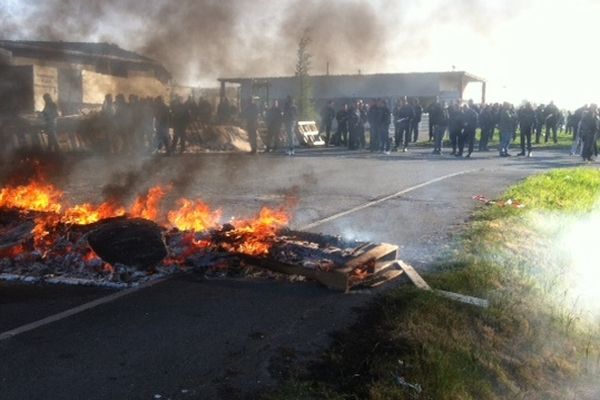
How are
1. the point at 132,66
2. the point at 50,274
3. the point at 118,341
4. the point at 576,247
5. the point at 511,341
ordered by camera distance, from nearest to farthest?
the point at 118,341, the point at 511,341, the point at 50,274, the point at 576,247, the point at 132,66

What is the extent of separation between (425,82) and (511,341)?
36.0 meters

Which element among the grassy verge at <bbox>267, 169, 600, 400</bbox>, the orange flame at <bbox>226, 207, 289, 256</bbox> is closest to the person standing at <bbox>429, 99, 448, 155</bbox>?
the grassy verge at <bbox>267, 169, 600, 400</bbox>

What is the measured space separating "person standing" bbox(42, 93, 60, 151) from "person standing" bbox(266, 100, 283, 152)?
728 centimetres

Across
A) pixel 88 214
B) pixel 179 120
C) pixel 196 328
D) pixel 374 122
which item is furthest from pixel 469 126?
pixel 196 328

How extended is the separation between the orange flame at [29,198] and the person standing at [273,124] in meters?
13.8

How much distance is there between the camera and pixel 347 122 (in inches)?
926

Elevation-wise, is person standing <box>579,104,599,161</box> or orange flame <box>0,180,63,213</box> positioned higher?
person standing <box>579,104,599,161</box>

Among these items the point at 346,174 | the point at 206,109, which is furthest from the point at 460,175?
the point at 206,109

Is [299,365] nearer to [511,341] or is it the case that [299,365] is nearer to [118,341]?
[118,341]

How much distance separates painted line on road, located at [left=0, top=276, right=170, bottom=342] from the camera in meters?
4.09

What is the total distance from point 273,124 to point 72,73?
837 cm

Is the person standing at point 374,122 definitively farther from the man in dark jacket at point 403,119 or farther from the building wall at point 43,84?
the building wall at point 43,84

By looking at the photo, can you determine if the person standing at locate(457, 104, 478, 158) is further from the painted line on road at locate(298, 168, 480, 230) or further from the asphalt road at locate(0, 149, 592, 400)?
the asphalt road at locate(0, 149, 592, 400)

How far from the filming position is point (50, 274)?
18.0ft
